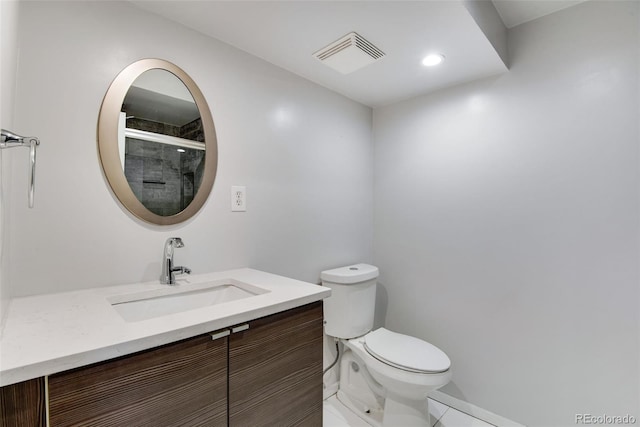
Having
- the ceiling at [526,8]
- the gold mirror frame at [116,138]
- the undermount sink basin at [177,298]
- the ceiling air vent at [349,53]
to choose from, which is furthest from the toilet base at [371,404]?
the ceiling at [526,8]

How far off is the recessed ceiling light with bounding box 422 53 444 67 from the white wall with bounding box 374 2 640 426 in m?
0.36

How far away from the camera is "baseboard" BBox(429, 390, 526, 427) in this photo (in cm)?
166

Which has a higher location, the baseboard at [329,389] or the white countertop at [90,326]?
the white countertop at [90,326]

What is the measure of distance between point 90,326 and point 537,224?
1.99m

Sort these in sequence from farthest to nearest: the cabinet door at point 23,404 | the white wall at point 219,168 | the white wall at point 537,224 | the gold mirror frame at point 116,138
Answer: the white wall at point 537,224 < the gold mirror frame at point 116,138 < the white wall at point 219,168 < the cabinet door at point 23,404

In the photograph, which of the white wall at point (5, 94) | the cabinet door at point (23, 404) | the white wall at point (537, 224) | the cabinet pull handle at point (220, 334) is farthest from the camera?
the white wall at point (537, 224)

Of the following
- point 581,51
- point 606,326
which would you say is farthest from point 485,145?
point 606,326

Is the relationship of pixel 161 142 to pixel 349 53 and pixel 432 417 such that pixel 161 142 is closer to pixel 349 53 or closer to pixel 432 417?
pixel 349 53

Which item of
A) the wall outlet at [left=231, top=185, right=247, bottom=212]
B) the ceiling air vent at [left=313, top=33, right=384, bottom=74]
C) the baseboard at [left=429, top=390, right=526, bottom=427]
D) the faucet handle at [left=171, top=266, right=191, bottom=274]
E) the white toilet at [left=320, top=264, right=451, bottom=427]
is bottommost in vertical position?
the baseboard at [left=429, top=390, right=526, bottom=427]

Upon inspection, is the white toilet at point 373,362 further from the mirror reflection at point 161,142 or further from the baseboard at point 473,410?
the mirror reflection at point 161,142

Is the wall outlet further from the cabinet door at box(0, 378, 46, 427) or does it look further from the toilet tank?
→ the cabinet door at box(0, 378, 46, 427)

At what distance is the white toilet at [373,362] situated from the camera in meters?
1.43

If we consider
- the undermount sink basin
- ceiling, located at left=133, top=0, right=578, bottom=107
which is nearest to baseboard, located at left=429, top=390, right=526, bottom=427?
the undermount sink basin

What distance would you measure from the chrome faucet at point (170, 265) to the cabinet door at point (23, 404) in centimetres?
62
